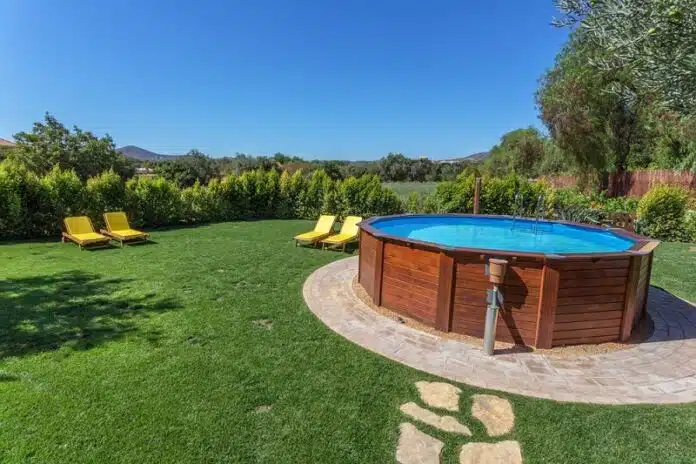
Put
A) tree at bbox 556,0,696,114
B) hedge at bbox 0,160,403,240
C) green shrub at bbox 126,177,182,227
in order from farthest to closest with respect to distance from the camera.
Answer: green shrub at bbox 126,177,182,227
hedge at bbox 0,160,403,240
tree at bbox 556,0,696,114

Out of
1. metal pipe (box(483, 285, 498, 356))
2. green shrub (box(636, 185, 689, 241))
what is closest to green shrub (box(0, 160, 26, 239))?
metal pipe (box(483, 285, 498, 356))

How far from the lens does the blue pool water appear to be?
23.6ft

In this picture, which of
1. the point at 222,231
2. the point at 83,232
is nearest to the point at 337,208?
the point at 222,231

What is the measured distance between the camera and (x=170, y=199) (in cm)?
1334

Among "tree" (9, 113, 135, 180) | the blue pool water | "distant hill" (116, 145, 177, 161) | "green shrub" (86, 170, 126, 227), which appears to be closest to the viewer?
the blue pool water

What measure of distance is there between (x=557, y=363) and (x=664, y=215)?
35.4ft

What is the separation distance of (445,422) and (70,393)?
10.4ft

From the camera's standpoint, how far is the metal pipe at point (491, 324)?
394 centimetres

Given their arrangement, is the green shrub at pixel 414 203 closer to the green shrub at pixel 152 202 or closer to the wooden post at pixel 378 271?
the green shrub at pixel 152 202

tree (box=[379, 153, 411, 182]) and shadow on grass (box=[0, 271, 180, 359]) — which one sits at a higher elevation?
tree (box=[379, 153, 411, 182])

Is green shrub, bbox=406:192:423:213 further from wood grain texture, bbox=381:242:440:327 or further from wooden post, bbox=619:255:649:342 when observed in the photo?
wooden post, bbox=619:255:649:342

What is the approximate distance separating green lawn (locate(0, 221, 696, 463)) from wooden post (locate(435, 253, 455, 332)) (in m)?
1.09

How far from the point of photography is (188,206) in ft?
45.7

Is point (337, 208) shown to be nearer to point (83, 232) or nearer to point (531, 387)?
point (83, 232)
